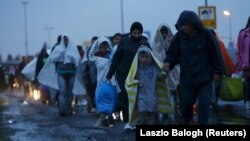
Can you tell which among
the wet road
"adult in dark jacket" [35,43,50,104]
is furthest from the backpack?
"adult in dark jacket" [35,43,50,104]

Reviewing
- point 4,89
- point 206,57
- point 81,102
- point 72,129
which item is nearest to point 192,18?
point 206,57

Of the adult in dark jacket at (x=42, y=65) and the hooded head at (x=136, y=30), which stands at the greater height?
the hooded head at (x=136, y=30)

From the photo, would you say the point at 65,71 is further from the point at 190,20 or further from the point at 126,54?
the point at 190,20

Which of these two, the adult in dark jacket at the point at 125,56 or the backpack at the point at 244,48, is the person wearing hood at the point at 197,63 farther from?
the backpack at the point at 244,48

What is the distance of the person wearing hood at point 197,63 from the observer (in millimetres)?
8656

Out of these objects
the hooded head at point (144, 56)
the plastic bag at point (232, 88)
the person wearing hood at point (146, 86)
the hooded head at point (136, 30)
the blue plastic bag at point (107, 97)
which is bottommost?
the plastic bag at point (232, 88)

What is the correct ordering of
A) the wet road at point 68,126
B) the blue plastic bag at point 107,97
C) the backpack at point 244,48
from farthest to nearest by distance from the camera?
the blue plastic bag at point 107,97 < the backpack at point 244,48 < the wet road at point 68,126

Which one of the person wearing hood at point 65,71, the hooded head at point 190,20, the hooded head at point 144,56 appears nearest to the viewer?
the hooded head at point 190,20

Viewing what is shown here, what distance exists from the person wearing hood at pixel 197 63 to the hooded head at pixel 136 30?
2.17m

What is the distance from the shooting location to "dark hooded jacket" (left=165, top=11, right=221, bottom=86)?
8.65 metres

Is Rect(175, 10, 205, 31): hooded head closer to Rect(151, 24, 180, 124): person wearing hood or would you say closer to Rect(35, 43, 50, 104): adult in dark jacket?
Rect(151, 24, 180, 124): person wearing hood

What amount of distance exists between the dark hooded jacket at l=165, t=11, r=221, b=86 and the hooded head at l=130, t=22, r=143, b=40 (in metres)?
2.19

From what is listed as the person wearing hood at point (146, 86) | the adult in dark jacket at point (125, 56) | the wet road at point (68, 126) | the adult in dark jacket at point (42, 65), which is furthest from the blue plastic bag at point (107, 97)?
the adult in dark jacket at point (42, 65)

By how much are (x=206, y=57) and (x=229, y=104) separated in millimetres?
8144
